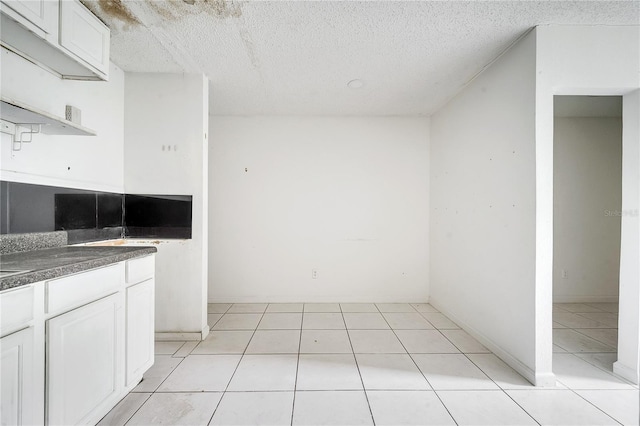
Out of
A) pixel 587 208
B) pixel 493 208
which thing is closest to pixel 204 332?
pixel 493 208

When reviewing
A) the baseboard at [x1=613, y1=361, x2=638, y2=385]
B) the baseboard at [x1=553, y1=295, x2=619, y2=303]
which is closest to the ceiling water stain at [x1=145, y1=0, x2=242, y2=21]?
the baseboard at [x1=613, y1=361, x2=638, y2=385]

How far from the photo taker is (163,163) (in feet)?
8.57

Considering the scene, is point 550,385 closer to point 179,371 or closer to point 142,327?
point 179,371

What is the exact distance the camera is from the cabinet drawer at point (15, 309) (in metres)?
1.00

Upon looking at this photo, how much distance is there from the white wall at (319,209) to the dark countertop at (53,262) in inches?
76.1

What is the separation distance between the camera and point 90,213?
7.17 feet

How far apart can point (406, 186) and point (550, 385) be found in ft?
8.07

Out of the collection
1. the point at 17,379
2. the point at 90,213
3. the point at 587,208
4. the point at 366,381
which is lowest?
the point at 366,381

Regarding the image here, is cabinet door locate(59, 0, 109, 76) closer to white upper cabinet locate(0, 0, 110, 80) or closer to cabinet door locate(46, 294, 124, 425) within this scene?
white upper cabinet locate(0, 0, 110, 80)

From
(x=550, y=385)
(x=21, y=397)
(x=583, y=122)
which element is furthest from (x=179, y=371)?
(x=583, y=122)

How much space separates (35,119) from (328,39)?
6.34 feet

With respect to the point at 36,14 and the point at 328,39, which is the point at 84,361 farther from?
the point at 328,39

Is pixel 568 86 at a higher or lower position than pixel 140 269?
higher

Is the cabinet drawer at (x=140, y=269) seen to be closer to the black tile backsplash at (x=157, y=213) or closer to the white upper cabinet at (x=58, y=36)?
the black tile backsplash at (x=157, y=213)
